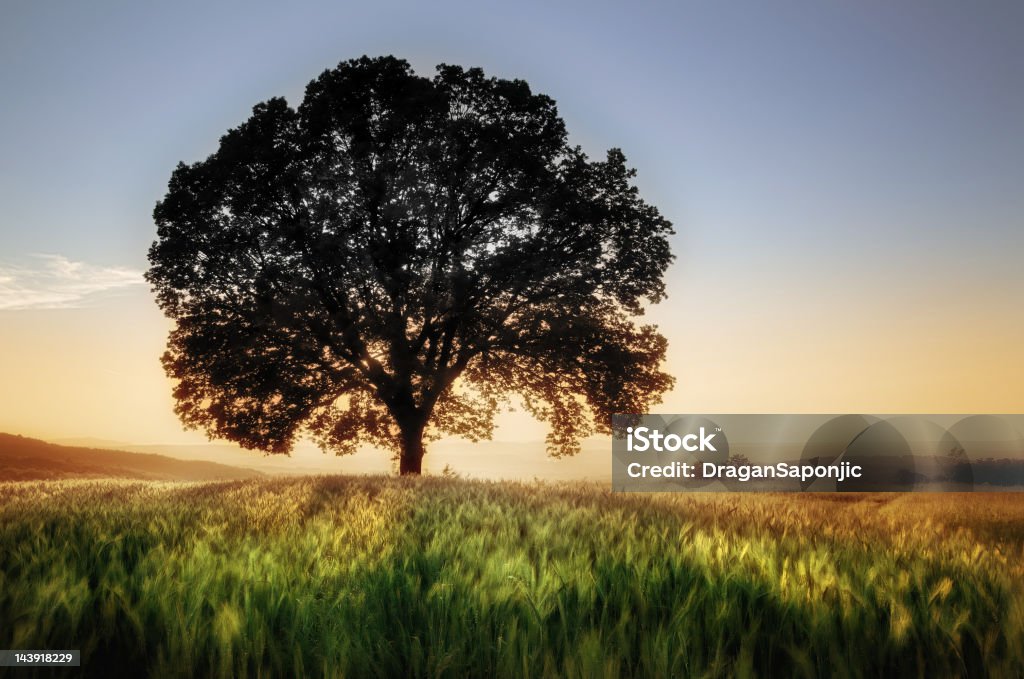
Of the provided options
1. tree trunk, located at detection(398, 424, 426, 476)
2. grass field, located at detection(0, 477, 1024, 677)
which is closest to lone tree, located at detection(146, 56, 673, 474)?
tree trunk, located at detection(398, 424, 426, 476)

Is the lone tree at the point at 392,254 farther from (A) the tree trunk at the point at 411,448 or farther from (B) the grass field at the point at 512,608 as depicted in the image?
(B) the grass field at the point at 512,608

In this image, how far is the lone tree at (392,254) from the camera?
1881cm

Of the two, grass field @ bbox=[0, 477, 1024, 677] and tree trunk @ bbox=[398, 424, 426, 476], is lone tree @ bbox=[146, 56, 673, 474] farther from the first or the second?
grass field @ bbox=[0, 477, 1024, 677]

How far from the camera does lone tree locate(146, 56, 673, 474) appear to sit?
18.8m

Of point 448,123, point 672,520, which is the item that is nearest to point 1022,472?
point 672,520

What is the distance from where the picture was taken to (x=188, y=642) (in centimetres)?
220

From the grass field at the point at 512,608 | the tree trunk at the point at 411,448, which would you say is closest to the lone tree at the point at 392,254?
the tree trunk at the point at 411,448

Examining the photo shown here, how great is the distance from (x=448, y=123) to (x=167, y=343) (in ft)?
39.2

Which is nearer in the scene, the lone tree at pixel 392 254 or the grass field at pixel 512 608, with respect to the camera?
the grass field at pixel 512 608

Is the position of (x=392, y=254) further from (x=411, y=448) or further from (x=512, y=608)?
(x=512, y=608)

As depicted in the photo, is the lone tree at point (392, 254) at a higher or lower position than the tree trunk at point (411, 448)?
higher

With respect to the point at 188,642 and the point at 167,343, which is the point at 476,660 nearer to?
the point at 188,642

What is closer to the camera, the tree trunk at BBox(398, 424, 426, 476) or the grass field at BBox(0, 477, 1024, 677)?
the grass field at BBox(0, 477, 1024, 677)

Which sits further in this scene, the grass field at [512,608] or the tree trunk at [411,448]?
the tree trunk at [411,448]
